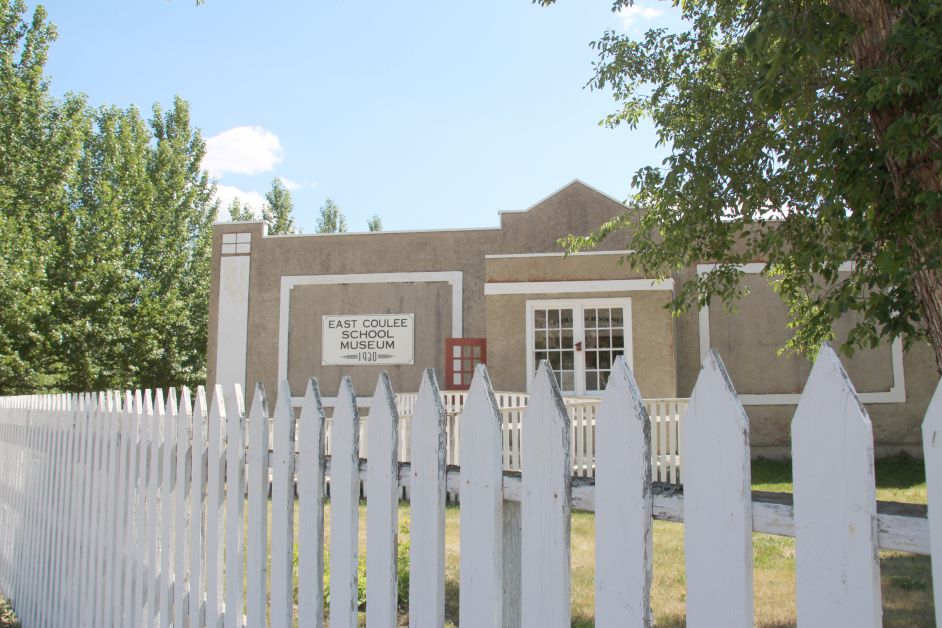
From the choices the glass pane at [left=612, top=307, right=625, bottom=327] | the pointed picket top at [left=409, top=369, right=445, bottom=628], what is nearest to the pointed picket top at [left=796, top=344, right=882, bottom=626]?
the pointed picket top at [left=409, top=369, right=445, bottom=628]

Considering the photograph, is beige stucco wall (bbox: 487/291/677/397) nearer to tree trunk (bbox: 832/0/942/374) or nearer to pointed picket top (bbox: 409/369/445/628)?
tree trunk (bbox: 832/0/942/374)

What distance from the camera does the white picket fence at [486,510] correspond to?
1.29 metres

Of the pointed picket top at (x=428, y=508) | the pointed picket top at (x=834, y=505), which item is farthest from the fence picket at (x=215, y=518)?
the pointed picket top at (x=834, y=505)

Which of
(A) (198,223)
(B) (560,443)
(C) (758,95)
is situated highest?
(A) (198,223)

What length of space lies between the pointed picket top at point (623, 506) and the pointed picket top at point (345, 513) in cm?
89

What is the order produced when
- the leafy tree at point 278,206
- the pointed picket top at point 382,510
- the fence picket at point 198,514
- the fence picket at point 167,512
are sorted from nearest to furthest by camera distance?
the pointed picket top at point 382,510
the fence picket at point 198,514
the fence picket at point 167,512
the leafy tree at point 278,206

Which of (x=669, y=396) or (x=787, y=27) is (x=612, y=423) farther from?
(x=669, y=396)

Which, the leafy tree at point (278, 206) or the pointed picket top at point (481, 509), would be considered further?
the leafy tree at point (278, 206)

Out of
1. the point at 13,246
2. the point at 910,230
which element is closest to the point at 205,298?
the point at 13,246

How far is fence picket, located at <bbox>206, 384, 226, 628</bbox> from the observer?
275 centimetres

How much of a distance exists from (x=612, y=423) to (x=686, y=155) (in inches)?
177

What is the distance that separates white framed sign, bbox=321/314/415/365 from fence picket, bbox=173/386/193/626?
11.8 metres

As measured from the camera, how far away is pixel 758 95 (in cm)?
378

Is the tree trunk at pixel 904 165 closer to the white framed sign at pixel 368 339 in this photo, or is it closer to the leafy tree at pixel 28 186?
the white framed sign at pixel 368 339
